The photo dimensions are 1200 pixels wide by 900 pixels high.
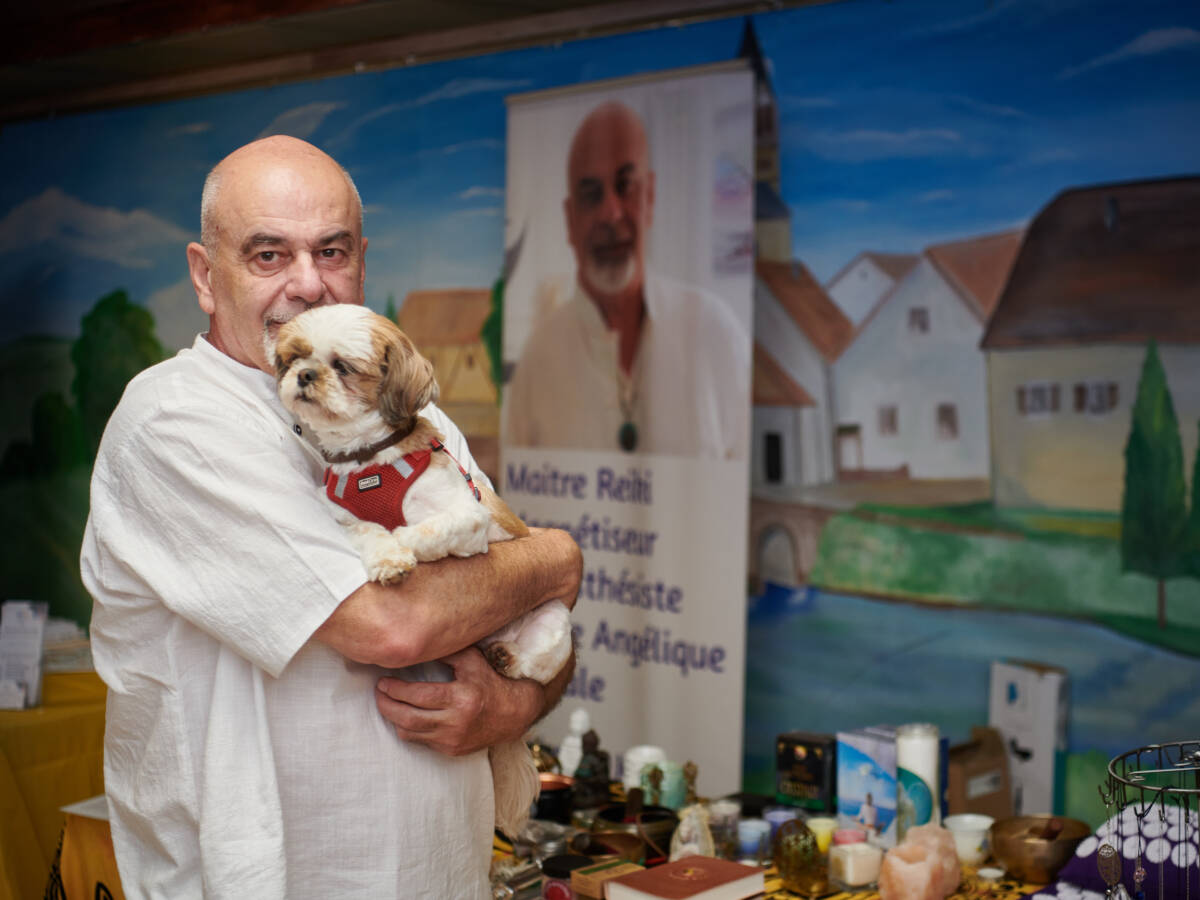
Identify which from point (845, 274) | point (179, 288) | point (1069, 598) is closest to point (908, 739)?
point (1069, 598)

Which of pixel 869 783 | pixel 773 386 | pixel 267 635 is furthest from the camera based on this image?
pixel 773 386

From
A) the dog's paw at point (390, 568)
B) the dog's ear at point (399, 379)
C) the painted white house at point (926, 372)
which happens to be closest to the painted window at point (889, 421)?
the painted white house at point (926, 372)

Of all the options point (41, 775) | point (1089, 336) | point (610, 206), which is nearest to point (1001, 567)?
point (1089, 336)

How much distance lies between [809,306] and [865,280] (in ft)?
0.80

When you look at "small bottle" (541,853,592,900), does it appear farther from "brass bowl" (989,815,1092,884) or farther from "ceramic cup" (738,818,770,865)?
"brass bowl" (989,815,1092,884)

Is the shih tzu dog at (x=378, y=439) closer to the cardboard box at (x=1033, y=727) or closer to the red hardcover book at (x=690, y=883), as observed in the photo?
the red hardcover book at (x=690, y=883)

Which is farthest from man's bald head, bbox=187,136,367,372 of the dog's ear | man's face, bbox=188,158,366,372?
the dog's ear

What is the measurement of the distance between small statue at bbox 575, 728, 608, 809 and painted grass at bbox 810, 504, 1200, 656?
1633 mm

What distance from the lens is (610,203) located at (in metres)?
4.31

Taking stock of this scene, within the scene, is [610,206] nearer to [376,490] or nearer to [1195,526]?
[1195,526]

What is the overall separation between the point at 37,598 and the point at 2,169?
2751mm

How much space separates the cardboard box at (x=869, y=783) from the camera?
2.74 m

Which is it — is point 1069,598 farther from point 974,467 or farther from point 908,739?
point 908,739

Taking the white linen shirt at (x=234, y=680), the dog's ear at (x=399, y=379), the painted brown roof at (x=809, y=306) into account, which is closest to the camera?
the white linen shirt at (x=234, y=680)
